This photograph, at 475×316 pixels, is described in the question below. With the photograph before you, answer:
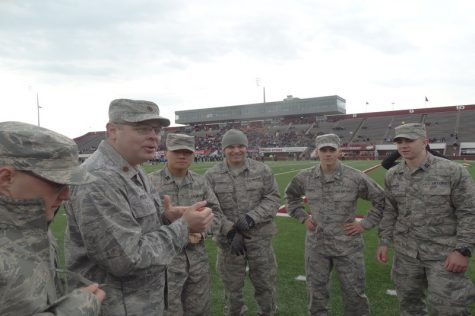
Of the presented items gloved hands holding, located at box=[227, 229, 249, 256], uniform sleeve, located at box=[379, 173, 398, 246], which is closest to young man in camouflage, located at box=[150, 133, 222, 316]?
gloved hands holding, located at box=[227, 229, 249, 256]

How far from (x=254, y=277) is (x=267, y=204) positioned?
Result: 874 mm

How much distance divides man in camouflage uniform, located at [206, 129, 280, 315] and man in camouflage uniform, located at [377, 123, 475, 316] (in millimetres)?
1353

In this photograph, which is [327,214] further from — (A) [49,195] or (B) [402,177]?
(A) [49,195]

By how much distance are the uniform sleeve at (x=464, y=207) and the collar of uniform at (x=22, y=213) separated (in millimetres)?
3311

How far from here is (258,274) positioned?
4.13 meters

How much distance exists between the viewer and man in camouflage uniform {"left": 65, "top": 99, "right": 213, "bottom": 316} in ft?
5.76

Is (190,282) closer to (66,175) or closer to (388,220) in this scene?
(388,220)

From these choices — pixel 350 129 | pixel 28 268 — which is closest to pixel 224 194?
pixel 28 268

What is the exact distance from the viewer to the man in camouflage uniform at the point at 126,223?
5.76ft

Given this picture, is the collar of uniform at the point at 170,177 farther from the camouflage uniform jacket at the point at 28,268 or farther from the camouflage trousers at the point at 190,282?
the camouflage uniform jacket at the point at 28,268

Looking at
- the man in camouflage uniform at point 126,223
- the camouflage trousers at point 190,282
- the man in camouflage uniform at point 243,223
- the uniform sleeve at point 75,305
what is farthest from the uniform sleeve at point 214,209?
the uniform sleeve at point 75,305

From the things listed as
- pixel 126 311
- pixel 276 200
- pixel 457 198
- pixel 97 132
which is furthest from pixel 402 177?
pixel 97 132

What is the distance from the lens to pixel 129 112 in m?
2.09

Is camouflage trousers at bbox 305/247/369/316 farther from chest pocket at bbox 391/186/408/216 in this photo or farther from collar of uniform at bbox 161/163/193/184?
collar of uniform at bbox 161/163/193/184
